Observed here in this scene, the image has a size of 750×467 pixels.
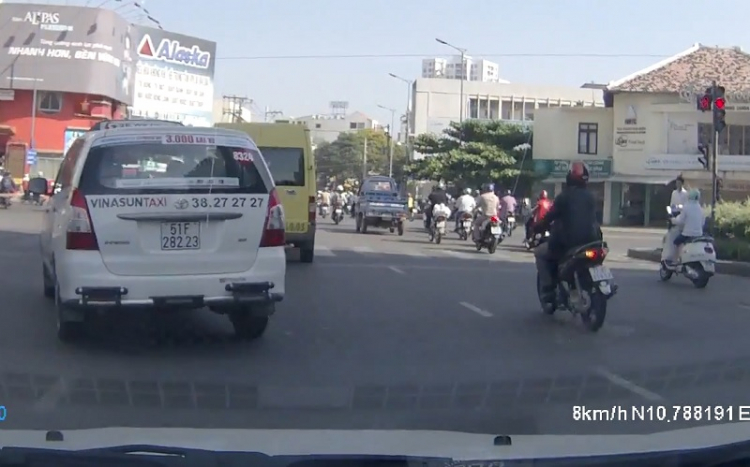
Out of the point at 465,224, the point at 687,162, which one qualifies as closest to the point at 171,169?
the point at 465,224

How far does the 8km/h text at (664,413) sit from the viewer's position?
6.75m

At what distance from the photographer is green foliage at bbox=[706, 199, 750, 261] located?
20703 millimetres

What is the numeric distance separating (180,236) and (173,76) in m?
64.0

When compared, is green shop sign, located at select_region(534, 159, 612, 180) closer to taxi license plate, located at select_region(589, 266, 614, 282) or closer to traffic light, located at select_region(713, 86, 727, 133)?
traffic light, located at select_region(713, 86, 727, 133)

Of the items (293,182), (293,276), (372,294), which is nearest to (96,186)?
(372,294)

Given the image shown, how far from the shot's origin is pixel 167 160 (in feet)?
28.9

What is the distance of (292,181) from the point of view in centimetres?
1764

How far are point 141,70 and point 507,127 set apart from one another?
25105 mm

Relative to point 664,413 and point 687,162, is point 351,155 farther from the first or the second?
point 664,413

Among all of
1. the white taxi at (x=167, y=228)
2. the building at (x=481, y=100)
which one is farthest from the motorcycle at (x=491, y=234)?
the building at (x=481, y=100)

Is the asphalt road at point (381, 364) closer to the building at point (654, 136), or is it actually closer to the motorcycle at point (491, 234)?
the motorcycle at point (491, 234)

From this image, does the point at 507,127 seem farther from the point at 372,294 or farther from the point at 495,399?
the point at 495,399

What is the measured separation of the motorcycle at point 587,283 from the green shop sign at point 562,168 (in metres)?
41.3

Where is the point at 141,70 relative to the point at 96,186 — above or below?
above
